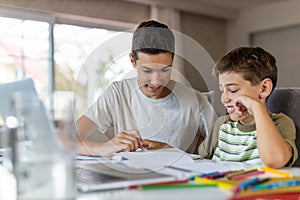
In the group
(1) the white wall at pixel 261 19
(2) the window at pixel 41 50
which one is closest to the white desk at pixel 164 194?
(2) the window at pixel 41 50

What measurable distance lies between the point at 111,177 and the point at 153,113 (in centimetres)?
42

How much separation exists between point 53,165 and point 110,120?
0.55 m

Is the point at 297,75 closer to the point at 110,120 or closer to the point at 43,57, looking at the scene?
the point at 43,57

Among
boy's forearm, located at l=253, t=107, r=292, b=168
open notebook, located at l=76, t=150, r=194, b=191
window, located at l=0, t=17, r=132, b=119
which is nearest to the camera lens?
open notebook, located at l=76, t=150, r=194, b=191

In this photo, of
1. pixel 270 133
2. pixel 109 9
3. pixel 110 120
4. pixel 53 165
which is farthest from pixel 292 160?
pixel 109 9

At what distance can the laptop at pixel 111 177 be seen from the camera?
1.92ft

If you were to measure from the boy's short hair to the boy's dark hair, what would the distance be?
0.14 meters

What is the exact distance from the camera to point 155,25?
1.07m

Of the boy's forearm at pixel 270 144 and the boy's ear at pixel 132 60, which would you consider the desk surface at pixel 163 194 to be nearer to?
the boy's forearm at pixel 270 144

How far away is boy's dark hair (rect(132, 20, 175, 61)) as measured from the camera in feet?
3.23

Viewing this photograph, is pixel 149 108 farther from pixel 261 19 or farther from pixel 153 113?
pixel 261 19

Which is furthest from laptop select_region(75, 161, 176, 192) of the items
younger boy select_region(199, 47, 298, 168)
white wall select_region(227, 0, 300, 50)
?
white wall select_region(227, 0, 300, 50)

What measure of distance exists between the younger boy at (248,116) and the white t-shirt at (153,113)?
72 mm

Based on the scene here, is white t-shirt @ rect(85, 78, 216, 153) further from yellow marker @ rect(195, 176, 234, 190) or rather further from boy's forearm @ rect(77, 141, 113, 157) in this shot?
yellow marker @ rect(195, 176, 234, 190)
